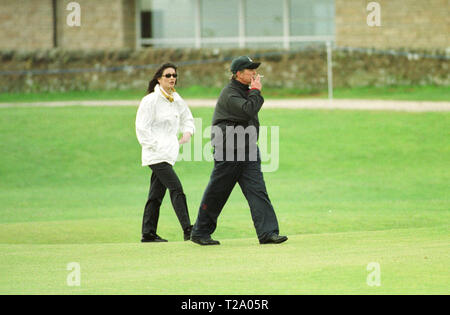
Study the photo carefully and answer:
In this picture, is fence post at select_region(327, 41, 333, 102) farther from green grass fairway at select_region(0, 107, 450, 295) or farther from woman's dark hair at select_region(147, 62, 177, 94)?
woman's dark hair at select_region(147, 62, 177, 94)

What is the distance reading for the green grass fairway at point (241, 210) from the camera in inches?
297

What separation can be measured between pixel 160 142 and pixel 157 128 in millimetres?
165

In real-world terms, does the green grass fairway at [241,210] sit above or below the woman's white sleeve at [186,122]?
below

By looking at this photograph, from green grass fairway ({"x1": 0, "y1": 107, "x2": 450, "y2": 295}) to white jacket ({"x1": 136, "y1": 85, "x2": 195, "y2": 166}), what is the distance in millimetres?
992

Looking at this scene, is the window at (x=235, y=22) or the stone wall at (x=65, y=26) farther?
the stone wall at (x=65, y=26)

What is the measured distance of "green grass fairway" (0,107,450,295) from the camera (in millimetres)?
7539

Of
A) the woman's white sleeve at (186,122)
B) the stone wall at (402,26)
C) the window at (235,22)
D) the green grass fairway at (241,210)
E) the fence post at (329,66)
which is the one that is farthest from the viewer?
the window at (235,22)

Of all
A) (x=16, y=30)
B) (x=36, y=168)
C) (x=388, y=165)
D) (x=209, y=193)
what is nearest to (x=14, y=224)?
(x=209, y=193)

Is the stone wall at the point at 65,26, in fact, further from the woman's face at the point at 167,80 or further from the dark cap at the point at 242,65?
the dark cap at the point at 242,65

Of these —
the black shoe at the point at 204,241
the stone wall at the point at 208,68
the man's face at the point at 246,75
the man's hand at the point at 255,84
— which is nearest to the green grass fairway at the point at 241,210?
the black shoe at the point at 204,241

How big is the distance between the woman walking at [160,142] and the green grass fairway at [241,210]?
42 cm

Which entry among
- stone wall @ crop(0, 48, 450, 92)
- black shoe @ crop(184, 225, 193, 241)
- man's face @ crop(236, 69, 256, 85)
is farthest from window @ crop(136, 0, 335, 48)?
man's face @ crop(236, 69, 256, 85)

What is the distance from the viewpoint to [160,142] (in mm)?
10617
